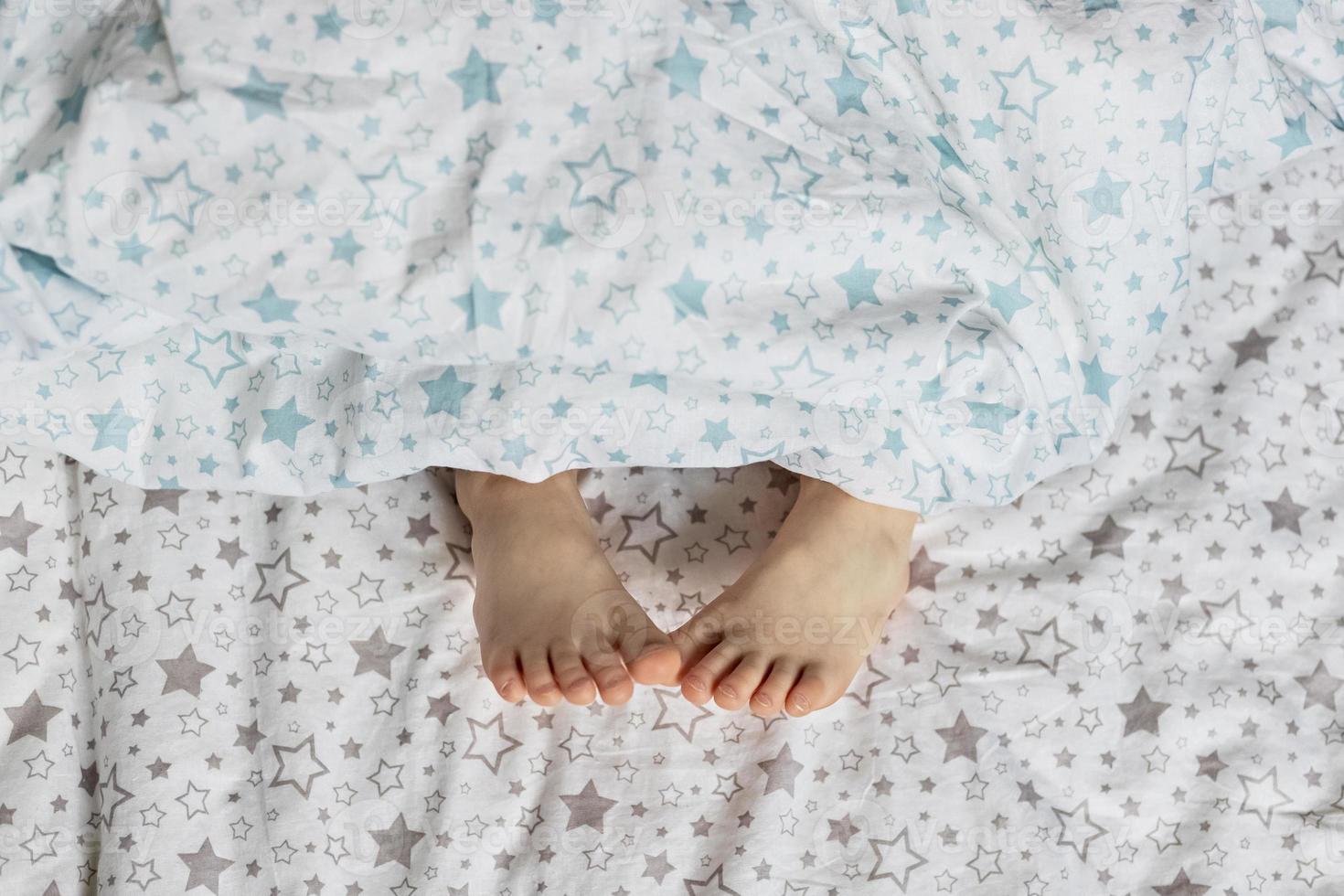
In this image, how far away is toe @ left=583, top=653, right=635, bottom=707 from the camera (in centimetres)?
82

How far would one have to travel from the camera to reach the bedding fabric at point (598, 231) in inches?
28.2

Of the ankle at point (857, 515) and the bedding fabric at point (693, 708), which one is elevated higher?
the ankle at point (857, 515)

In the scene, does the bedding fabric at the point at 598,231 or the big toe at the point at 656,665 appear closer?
the bedding fabric at the point at 598,231

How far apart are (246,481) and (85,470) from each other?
0.18 metres

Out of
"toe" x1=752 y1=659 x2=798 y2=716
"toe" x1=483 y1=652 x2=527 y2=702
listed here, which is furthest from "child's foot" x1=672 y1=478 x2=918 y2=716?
"toe" x1=483 y1=652 x2=527 y2=702

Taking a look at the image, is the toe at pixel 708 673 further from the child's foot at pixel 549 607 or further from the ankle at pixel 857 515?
the ankle at pixel 857 515

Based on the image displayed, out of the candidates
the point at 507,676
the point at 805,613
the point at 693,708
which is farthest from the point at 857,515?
the point at 507,676

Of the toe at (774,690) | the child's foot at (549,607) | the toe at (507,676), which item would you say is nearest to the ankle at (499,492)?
the child's foot at (549,607)

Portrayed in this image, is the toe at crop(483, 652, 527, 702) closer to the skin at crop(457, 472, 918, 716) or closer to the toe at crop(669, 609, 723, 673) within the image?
the skin at crop(457, 472, 918, 716)

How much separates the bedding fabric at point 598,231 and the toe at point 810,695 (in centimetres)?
14

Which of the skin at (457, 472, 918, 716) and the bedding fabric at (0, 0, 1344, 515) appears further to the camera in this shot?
the skin at (457, 472, 918, 716)

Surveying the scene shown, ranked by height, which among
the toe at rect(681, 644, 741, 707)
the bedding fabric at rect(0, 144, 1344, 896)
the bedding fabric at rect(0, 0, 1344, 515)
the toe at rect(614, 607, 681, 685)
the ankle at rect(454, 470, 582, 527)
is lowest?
the bedding fabric at rect(0, 144, 1344, 896)

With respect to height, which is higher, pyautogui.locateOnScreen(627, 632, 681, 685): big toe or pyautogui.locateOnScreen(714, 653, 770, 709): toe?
pyautogui.locateOnScreen(627, 632, 681, 685): big toe

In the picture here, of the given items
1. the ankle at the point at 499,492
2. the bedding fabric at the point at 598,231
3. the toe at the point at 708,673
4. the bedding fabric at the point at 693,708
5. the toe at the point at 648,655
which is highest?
the bedding fabric at the point at 598,231
